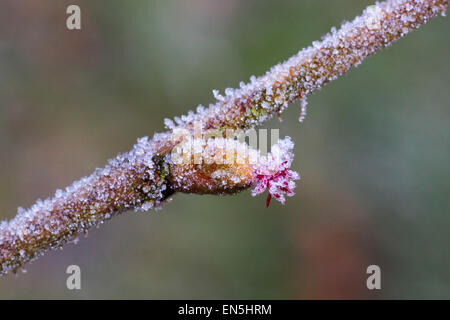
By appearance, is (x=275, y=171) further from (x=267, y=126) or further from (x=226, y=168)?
(x=267, y=126)

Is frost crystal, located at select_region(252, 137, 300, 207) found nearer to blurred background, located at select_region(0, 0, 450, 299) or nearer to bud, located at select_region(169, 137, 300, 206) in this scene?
bud, located at select_region(169, 137, 300, 206)

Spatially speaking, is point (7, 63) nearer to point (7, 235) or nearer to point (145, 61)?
point (145, 61)

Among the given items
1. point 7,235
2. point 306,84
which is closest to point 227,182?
point 306,84

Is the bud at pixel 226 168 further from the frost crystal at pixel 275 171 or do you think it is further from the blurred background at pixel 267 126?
the blurred background at pixel 267 126

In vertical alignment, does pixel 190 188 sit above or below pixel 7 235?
above

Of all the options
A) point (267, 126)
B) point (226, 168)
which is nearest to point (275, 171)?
point (226, 168)

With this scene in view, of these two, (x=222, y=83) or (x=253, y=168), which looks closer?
(x=253, y=168)

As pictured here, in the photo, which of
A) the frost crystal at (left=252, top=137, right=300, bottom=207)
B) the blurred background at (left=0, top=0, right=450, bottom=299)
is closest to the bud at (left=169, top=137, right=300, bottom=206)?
the frost crystal at (left=252, top=137, right=300, bottom=207)

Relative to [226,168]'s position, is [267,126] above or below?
above
